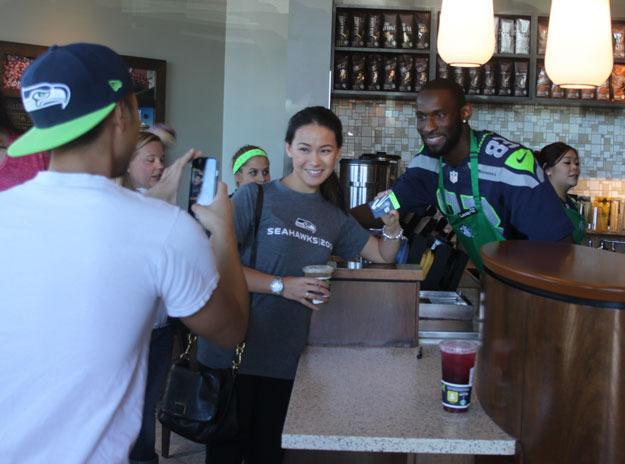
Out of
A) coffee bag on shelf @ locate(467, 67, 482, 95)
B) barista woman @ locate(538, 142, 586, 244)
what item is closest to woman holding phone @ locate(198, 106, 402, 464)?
barista woman @ locate(538, 142, 586, 244)

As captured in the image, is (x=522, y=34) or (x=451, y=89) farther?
(x=522, y=34)

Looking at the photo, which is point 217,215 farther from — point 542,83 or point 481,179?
point 542,83

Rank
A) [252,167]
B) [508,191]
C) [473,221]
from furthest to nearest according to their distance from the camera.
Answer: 1. [252,167]
2. [473,221]
3. [508,191]

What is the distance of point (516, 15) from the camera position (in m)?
6.83

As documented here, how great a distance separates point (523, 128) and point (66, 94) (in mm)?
6464

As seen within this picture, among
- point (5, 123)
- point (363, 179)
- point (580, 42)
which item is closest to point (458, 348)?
point (5, 123)

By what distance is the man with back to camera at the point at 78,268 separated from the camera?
4.04 ft

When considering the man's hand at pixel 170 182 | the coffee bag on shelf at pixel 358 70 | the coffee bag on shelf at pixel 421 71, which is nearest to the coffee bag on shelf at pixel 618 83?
the coffee bag on shelf at pixel 421 71

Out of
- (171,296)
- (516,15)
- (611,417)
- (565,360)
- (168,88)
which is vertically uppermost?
(516,15)

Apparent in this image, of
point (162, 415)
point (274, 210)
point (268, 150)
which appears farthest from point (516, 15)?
point (162, 415)

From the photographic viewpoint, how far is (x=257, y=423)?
2551mm

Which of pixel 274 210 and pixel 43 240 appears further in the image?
pixel 274 210

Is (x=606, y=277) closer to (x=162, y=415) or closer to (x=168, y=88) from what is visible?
(x=162, y=415)

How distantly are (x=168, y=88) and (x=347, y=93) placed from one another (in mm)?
1554
